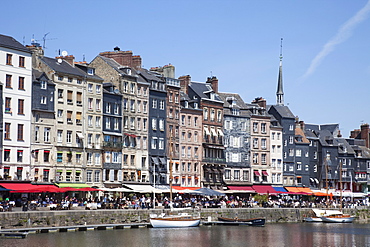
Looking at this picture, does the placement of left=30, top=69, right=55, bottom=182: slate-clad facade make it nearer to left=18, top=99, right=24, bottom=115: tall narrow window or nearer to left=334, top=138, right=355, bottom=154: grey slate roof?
left=18, top=99, right=24, bottom=115: tall narrow window

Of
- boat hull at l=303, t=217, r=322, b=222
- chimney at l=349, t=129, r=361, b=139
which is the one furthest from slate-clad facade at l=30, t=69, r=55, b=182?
chimney at l=349, t=129, r=361, b=139

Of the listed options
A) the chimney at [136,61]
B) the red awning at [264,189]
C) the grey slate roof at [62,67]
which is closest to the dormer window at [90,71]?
the grey slate roof at [62,67]

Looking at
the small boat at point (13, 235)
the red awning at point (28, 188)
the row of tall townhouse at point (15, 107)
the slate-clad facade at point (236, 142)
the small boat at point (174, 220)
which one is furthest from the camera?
the slate-clad facade at point (236, 142)

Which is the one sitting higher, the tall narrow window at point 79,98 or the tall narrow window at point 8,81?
the tall narrow window at point 8,81

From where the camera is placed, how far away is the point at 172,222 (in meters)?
71.3

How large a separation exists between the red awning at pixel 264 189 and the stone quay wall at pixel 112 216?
991 cm

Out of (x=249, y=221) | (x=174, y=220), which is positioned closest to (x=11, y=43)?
(x=174, y=220)

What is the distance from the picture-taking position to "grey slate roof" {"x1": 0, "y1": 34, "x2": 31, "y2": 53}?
72725 millimetres

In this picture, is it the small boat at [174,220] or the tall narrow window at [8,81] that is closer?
the small boat at [174,220]

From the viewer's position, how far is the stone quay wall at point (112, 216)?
198 feet

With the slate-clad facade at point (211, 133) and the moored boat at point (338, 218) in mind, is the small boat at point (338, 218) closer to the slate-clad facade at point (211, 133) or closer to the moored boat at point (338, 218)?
the moored boat at point (338, 218)

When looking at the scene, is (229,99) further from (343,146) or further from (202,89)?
(343,146)

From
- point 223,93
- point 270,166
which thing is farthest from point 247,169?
point 223,93

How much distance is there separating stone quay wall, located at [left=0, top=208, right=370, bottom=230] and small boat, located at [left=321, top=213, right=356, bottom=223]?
3.15 meters
